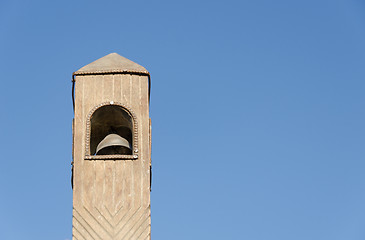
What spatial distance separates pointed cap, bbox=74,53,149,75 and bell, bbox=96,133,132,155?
5.22 feet

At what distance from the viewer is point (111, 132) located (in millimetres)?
22984

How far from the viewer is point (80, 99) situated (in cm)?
2114

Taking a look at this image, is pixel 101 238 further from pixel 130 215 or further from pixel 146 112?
pixel 146 112

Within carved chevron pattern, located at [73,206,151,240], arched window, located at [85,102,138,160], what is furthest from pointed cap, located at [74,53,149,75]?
carved chevron pattern, located at [73,206,151,240]

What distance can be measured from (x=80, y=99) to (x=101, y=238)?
329 centimetres

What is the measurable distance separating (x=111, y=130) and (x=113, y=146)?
1012 mm

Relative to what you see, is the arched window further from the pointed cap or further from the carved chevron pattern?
the carved chevron pattern

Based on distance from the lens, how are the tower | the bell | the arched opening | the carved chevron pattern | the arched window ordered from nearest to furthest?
→ the carved chevron pattern
the tower
the arched window
the arched opening
the bell

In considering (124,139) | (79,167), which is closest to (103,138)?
(124,139)

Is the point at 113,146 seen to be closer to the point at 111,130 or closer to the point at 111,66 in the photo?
the point at 111,130

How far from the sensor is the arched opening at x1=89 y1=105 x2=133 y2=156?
70.9 feet

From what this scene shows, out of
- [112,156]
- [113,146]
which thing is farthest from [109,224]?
[113,146]

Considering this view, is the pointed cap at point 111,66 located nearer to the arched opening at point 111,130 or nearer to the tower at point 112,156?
the tower at point 112,156

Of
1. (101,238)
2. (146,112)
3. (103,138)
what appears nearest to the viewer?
(101,238)
